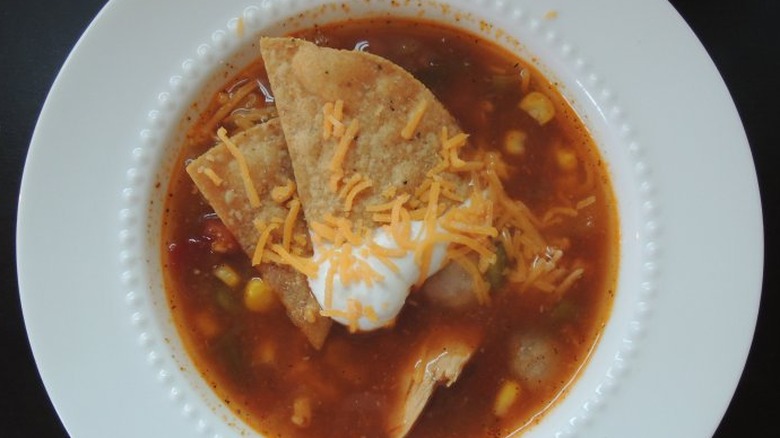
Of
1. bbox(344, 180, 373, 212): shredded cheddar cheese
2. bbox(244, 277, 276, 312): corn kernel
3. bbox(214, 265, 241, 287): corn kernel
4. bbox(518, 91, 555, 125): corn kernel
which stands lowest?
bbox(244, 277, 276, 312): corn kernel

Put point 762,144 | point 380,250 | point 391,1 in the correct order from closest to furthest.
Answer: point 380,250, point 391,1, point 762,144

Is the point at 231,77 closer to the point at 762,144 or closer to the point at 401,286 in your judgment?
the point at 401,286

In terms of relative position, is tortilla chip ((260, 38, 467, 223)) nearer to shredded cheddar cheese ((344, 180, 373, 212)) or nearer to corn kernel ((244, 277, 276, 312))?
shredded cheddar cheese ((344, 180, 373, 212))

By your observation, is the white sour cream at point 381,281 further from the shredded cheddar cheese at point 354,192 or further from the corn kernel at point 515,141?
the corn kernel at point 515,141

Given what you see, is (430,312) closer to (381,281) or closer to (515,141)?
(381,281)

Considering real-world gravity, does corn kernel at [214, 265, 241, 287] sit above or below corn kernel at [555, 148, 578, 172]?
below

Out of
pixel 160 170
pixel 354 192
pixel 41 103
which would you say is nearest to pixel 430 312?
pixel 354 192

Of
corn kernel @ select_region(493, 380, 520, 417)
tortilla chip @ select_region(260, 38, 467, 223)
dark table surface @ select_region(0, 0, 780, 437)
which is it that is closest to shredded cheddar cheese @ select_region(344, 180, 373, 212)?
tortilla chip @ select_region(260, 38, 467, 223)

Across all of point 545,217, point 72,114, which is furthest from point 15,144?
point 545,217
